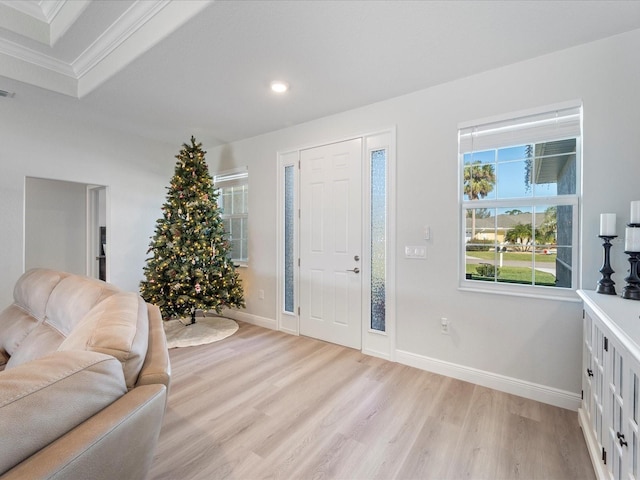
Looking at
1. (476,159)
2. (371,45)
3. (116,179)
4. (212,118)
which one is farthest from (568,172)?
(116,179)

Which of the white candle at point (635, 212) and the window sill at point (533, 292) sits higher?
the white candle at point (635, 212)

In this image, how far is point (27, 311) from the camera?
205 centimetres

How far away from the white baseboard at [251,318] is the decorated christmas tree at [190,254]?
0.32 metres

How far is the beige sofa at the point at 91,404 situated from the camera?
0.64 m

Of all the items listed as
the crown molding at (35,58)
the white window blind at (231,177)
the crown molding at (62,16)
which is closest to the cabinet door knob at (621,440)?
the crown molding at (62,16)

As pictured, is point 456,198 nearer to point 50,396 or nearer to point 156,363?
point 156,363

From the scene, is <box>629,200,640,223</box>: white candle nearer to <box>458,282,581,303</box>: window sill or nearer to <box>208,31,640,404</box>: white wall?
<box>208,31,640,404</box>: white wall

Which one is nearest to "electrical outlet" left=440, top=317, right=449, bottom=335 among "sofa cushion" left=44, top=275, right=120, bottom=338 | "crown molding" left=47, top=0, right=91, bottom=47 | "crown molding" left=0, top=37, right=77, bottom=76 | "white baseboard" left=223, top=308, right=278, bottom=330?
"white baseboard" left=223, top=308, right=278, bottom=330

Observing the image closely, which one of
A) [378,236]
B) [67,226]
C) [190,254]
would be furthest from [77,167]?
[378,236]

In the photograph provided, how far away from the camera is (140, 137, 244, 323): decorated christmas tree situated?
3.71 meters

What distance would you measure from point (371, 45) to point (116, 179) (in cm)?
376

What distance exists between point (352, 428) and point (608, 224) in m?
2.10

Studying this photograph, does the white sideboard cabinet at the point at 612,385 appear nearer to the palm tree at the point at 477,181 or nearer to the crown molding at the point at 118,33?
the palm tree at the point at 477,181

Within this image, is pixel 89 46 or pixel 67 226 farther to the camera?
pixel 67 226
